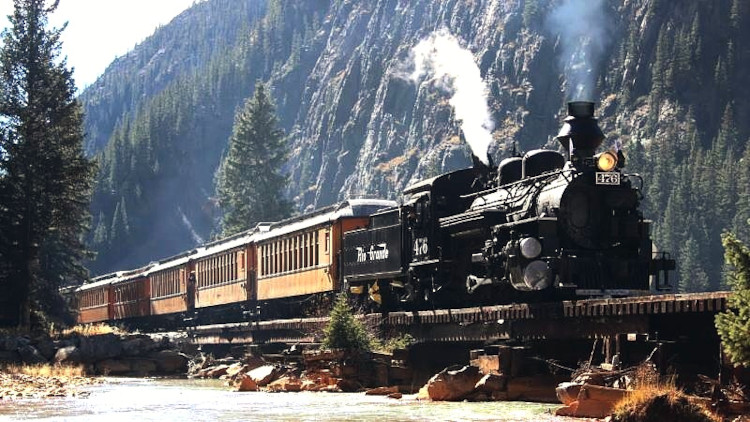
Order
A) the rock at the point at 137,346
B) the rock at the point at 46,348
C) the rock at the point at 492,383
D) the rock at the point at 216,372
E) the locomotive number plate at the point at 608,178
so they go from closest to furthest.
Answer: the rock at the point at 492,383 < the locomotive number plate at the point at 608,178 < the rock at the point at 216,372 < the rock at the point at 46,348 < the rock at the point at 137,346

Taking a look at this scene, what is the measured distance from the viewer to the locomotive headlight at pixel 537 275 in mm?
24359

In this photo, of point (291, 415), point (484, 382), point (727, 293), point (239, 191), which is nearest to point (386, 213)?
point (484, 382)

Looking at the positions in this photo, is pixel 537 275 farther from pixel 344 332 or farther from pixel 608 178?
pixel 344 332

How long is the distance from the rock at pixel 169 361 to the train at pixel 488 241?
443 centimetres

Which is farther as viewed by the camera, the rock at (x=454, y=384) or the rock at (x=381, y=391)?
the rock at (x=381, y=391)

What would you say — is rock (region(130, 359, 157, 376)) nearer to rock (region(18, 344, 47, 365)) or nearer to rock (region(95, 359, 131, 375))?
rock (region(95, 359, 131, 375))

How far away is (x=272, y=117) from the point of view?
12538 cm

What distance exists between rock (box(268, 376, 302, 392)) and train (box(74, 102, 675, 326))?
361 centimetres

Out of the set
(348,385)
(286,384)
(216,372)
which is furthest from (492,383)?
(216,372)

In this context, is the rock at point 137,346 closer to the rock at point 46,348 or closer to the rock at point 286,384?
the rock at point 46,348

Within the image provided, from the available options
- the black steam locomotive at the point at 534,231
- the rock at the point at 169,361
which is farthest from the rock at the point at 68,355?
A: the black steam locomotive at the point at 534,231

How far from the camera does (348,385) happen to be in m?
29.4

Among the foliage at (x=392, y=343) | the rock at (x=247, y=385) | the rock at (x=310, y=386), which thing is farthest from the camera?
the rock at (x=247, y=385)

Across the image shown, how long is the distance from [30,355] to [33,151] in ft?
39.6
